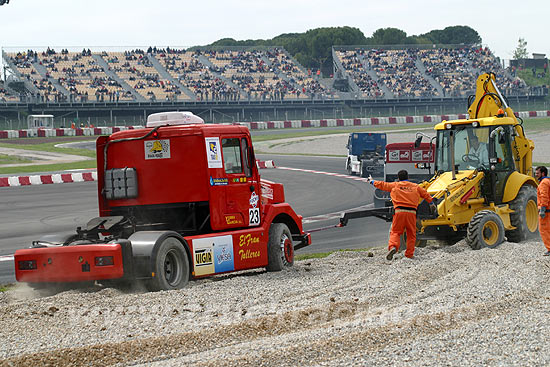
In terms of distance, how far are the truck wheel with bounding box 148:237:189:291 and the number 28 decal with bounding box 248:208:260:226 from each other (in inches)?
62.4

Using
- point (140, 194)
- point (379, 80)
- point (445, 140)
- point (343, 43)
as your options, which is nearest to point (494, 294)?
point (140, 194)

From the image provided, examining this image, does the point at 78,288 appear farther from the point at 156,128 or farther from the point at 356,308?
the point at 356,308

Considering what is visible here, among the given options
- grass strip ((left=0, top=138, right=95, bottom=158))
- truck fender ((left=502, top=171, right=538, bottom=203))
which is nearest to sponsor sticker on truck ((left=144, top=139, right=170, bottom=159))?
truck fender ((left=502, top=171, right=538, bottom=203))

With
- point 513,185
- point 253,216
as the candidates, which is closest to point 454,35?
point 513,185

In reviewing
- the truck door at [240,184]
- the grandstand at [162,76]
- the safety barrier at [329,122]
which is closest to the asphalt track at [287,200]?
the truck door at [240,184]

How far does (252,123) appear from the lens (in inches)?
2532

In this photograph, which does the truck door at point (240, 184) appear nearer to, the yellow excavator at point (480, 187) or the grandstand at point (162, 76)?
the yellow excavator at point (480, 187)

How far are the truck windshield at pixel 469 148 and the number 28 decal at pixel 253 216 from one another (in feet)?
16.6

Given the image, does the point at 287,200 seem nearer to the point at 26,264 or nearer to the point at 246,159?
the point at 246,159

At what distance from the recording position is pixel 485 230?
14.8 meters

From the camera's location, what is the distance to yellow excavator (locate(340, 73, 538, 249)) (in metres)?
14.7

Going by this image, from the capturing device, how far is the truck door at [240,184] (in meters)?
12.0

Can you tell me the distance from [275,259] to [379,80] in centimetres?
6902

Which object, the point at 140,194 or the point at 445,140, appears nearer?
the point at 140,194
